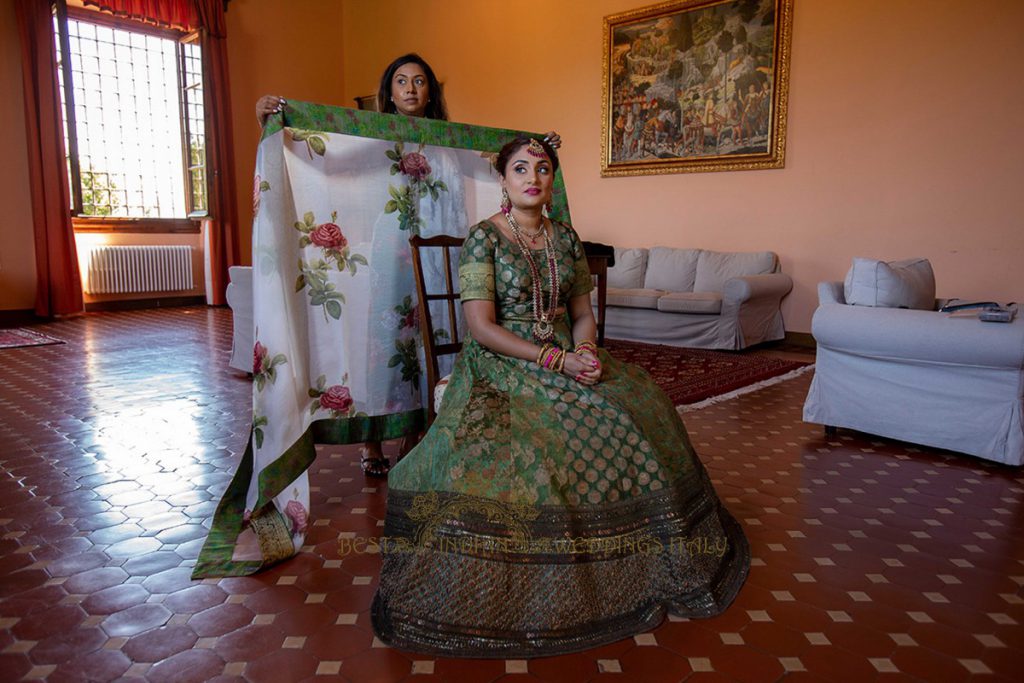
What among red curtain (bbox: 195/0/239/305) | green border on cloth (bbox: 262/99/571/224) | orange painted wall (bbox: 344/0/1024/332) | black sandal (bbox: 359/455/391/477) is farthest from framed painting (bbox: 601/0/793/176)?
black sandal (bbox: 359/455/391/477)

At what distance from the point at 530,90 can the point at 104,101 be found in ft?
17.2

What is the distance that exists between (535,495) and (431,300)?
1127 mm

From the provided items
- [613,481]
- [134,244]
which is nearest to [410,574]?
[613,481]

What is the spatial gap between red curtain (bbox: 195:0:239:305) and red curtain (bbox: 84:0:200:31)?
0.13 meters

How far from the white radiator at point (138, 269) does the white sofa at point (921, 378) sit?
800 cm

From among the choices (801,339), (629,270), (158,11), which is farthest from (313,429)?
(158,11)

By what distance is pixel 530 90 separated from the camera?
840 cm

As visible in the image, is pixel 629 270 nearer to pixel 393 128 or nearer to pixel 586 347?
pixel 393 128

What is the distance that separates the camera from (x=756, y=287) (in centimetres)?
608

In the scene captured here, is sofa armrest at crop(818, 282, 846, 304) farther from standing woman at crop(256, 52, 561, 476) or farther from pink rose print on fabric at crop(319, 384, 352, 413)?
pink rose print on fabric at crop(319, 384, 352, 413)

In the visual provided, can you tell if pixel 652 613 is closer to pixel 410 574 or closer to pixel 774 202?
pixel 410 574

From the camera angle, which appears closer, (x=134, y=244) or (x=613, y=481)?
(x=613, y=481)

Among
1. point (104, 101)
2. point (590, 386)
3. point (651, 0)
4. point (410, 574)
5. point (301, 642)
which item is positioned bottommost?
point (301, 642)

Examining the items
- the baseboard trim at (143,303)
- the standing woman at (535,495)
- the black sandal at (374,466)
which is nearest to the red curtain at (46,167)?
the baseboard trim at (143,303)
